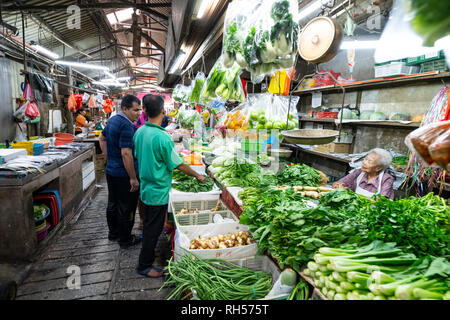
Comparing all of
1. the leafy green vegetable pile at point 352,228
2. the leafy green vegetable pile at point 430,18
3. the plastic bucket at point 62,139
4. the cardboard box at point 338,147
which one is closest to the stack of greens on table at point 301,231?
the leafy green vegetable pile at point 352,228

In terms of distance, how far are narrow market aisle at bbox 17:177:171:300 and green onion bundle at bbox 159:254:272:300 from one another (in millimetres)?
1006

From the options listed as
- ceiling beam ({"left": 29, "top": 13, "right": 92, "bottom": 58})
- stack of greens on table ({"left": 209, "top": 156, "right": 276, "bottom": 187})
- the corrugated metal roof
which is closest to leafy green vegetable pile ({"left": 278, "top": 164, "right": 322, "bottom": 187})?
stack of greens on table ({"left": 209, "top": 156, "right": 276, "bottom": 187})

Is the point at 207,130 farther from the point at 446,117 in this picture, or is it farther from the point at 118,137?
the point at 446,117

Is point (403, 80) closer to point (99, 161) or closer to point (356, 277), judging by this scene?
point (356, 277)

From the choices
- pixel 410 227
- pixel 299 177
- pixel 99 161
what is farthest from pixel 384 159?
pixel 99 161

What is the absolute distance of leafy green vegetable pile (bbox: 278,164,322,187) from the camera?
3096 mm

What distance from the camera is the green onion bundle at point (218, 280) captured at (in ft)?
5.95

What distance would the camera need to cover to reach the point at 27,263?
10.1ft

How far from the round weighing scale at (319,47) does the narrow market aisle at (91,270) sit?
2336 millimetres

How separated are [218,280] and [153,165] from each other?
1.40 metres

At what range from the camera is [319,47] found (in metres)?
2.02

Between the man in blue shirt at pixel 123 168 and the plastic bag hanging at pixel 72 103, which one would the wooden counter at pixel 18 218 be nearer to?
the man in blue shirt at pixel 123 168

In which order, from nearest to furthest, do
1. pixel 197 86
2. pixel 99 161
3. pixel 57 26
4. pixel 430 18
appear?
pixel 430 18, pixel 197 86, pixel 57 26, pixel 99 161
